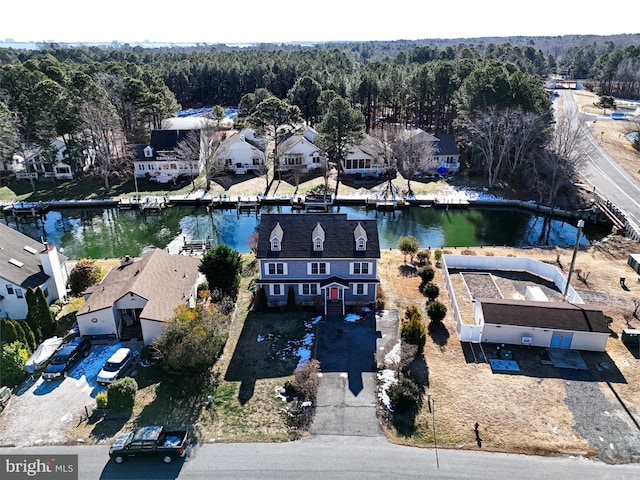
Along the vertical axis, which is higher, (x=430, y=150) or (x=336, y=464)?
(x=430, y=150)

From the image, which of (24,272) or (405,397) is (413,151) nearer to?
(405,397)

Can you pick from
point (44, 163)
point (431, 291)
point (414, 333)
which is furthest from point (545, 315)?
point (44, 163)

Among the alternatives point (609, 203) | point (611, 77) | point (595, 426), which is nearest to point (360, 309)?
point (595, 426)

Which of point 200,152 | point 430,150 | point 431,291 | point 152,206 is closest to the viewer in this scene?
point 431,291

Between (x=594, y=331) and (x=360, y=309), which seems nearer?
(x=594, y=331)

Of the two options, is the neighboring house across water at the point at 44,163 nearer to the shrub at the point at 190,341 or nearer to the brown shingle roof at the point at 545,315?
the shrub at the point at 190,341

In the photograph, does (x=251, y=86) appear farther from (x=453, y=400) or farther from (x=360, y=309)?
(x=453, y=400)

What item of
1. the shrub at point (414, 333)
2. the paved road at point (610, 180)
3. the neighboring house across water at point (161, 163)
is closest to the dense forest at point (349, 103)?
the neighboring house across water at point (161, 163)

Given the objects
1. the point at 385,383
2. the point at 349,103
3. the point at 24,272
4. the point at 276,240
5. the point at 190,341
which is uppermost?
the point at 349,103

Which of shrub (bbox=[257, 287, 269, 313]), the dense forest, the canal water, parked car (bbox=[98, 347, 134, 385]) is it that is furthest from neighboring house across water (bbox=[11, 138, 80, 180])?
parked car (bbox=[98, 347, 134, 385])
